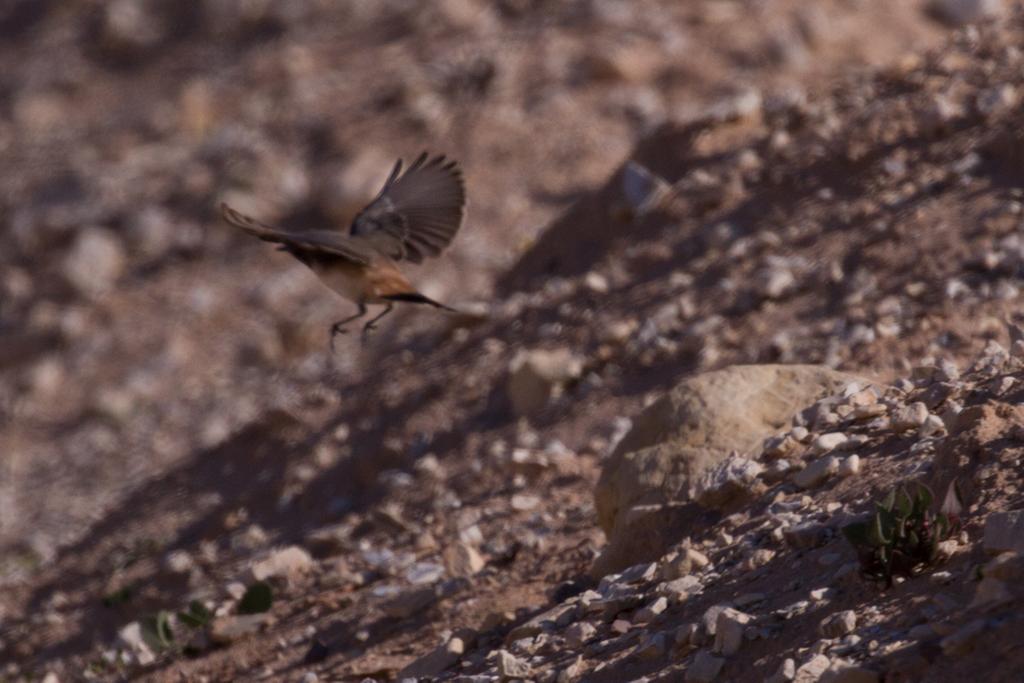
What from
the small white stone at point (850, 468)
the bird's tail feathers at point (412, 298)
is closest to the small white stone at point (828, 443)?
the small white stone at point (850, 468)

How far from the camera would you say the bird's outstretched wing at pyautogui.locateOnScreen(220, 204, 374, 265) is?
17.0 feet

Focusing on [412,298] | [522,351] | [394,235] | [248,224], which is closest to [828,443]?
[412,298]

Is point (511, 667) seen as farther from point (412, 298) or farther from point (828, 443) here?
point (412, 298)

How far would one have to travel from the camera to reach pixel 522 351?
7.38 m

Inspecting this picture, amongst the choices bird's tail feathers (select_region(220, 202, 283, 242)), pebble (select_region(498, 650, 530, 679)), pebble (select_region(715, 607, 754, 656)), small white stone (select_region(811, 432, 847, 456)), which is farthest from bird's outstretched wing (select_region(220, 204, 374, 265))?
pebble (select_region(715, 607, 754, 656))

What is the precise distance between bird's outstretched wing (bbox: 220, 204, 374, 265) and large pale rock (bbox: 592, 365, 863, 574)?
4.13 ft

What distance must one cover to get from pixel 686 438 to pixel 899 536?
1360 millimetres

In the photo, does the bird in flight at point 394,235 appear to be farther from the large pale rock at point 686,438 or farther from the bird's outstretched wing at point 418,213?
the large pale rock at point 686,438

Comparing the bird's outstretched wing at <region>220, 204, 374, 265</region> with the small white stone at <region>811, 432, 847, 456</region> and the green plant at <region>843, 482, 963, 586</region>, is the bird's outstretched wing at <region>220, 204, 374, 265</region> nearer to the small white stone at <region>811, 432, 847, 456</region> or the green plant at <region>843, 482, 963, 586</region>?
the small white stone at <region>811, 432, 847, 456</region>

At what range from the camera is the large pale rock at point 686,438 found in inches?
187

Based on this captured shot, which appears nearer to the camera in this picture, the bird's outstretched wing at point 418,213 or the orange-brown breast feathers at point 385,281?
the orange-brown breast feathers at point 385,281

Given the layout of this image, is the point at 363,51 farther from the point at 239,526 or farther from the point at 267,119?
the point at 239,526

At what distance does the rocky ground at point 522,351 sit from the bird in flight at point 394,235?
924 mm

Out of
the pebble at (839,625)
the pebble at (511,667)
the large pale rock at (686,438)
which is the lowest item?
the pebble at (839,625)
